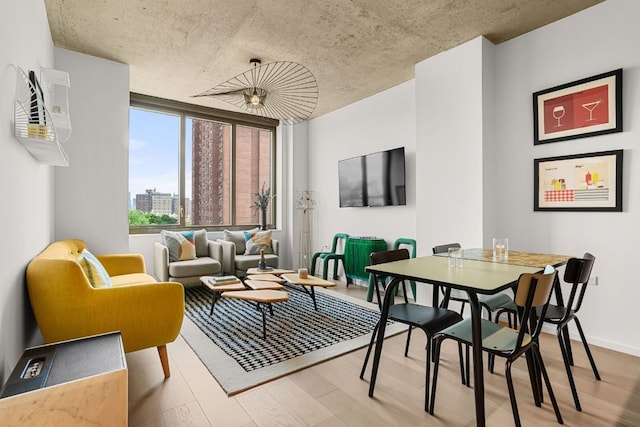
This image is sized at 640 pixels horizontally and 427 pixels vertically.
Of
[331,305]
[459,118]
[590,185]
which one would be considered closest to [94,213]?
[331,305]

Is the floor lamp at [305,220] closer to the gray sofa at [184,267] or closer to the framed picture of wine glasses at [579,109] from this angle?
the gray sofa at [184,267]

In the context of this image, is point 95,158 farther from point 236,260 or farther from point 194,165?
point 236,260

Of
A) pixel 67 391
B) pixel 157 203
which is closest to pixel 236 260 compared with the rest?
pixel 157 203

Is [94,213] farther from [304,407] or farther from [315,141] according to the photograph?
Result: [315,141]

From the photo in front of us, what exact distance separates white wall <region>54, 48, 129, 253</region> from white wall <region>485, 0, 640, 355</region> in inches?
160

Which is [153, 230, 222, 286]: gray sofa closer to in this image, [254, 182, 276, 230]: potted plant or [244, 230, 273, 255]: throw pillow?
Answer: [244, 230, 273, 255]: throw pillow

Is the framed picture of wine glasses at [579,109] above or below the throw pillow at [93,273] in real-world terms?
above

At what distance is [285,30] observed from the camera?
10.2 ft

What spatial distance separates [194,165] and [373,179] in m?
2.97

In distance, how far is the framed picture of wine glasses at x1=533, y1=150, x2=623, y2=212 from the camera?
255cm

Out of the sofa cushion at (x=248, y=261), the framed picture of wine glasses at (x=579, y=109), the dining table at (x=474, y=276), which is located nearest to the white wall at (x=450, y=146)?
the framed picture of wine glasses at (x=579, y=109)

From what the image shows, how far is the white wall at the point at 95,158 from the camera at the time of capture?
11.4 ft

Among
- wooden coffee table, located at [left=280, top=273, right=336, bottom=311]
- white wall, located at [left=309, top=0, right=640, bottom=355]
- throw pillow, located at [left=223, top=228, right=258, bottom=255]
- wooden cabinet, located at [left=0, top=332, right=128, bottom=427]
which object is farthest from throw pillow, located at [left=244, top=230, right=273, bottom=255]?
wooden cabinet, located at [left=0, top=332, right=128, bottom=427]

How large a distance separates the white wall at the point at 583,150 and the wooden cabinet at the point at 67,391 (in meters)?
3.16
